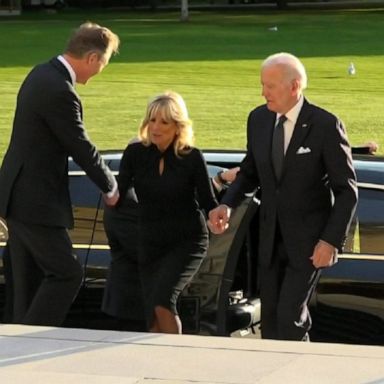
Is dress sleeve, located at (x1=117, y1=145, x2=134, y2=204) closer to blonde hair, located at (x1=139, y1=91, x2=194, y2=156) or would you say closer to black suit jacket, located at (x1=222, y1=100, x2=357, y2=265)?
blonde hair, located at (x1=139, y1=91, x2=194, y2=156)

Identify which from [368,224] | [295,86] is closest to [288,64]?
[295,86]

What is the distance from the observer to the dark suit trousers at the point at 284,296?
Result: 21.3ft

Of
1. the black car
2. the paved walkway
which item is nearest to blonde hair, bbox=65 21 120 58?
the black car

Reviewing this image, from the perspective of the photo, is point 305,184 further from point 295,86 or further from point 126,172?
point 126,172

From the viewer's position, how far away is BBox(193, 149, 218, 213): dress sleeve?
6.91m

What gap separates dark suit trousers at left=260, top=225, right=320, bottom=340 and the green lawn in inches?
429

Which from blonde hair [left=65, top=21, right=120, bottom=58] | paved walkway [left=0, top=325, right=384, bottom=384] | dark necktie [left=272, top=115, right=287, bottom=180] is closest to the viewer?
paved walkway [left=0, top=325, right=384, bottom=384]

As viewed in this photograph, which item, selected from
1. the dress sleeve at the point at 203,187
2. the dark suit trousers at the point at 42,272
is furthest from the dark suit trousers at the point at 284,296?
the dark suit trousers at the point at 42,272

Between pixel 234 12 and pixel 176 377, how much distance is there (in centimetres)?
7423

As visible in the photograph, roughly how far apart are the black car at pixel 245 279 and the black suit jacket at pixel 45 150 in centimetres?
28

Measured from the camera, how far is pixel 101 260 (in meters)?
7.02

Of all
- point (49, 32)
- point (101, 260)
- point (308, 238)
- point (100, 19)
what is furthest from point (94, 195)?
point (100, 19)

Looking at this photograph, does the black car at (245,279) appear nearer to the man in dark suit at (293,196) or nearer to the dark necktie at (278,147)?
the man in dark suit at (293,196)

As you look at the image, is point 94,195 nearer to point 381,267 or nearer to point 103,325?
point 103,325
